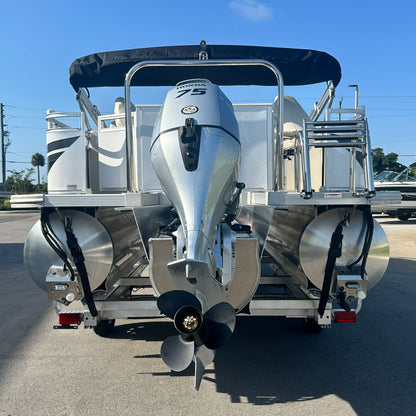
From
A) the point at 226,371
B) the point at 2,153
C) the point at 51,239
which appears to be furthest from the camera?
the point at 2,153

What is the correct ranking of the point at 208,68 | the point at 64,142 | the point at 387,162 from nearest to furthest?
the point at 64,142 → the point at 208,68 → the point at 387,162

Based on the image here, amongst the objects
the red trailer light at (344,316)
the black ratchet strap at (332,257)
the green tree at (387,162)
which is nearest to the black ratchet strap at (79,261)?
the black ratchet strap at (332,257)

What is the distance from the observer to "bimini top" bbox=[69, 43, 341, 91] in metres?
4.25

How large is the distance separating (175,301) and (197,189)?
63 centimetres

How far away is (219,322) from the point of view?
1904 mm

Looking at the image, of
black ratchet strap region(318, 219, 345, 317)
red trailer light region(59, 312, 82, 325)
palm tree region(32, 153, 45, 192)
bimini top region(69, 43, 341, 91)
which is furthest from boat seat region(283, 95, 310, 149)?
palm tree region(32, 153, 45, 192)

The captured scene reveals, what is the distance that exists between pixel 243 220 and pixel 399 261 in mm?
6287

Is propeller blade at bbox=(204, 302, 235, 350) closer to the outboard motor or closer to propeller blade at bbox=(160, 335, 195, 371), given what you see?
the outboard motor

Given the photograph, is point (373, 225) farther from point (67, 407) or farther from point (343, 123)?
point (67, 407)

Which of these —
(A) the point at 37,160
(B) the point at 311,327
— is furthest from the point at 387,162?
(B) the point at 311,327

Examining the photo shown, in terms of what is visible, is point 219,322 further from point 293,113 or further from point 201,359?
point 293,113

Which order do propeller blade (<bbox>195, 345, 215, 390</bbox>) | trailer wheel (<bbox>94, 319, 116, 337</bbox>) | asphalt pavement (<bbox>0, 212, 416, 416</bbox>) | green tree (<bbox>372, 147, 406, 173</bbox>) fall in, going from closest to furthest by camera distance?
propeller blade (<bbox>195, 345, 215, 390</bbox>) < asphalt pavement (<bbox>0, 212, 416, 416</bbox>) < trailer wheel (<bbox>94, 319, 116, 337</bbox>) < green tree (<bbox>372, 147, 406, 173</bbox>)

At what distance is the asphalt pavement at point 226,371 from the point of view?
2.59m

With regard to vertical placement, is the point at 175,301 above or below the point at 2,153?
below
